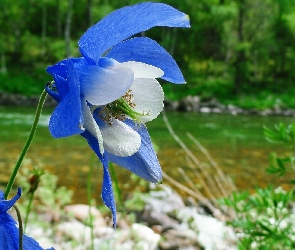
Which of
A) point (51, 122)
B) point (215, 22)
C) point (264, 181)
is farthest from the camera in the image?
point (215, 22)

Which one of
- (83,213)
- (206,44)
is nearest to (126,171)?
(83,213)

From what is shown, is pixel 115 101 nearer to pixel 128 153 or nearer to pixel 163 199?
pixel 128 153

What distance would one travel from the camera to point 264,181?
4.93m

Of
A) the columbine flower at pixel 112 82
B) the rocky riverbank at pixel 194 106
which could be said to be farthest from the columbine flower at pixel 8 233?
the rocky riverbank at pixel 194 106

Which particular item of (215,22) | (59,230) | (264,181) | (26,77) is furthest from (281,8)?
(59,230)

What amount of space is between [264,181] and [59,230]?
271 centimetres

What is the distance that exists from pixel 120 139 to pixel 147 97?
0.08 metres

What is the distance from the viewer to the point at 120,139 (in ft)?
1.97

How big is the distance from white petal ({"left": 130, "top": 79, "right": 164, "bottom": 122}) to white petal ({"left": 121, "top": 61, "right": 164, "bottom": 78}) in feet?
0.10

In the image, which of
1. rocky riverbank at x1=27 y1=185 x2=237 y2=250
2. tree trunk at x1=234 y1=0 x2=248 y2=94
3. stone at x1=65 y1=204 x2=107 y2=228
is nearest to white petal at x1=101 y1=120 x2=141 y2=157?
rocky riverbank at x1=27 y1=185 x2=237 y2=250

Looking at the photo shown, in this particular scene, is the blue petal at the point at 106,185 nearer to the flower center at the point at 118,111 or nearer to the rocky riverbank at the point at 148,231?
the flower center at the point at 118,111

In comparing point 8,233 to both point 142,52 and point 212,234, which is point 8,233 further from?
point 212,234

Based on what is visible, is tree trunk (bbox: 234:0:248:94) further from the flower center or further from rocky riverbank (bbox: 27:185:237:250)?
the flower center

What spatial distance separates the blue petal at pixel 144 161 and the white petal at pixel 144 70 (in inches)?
2.9
